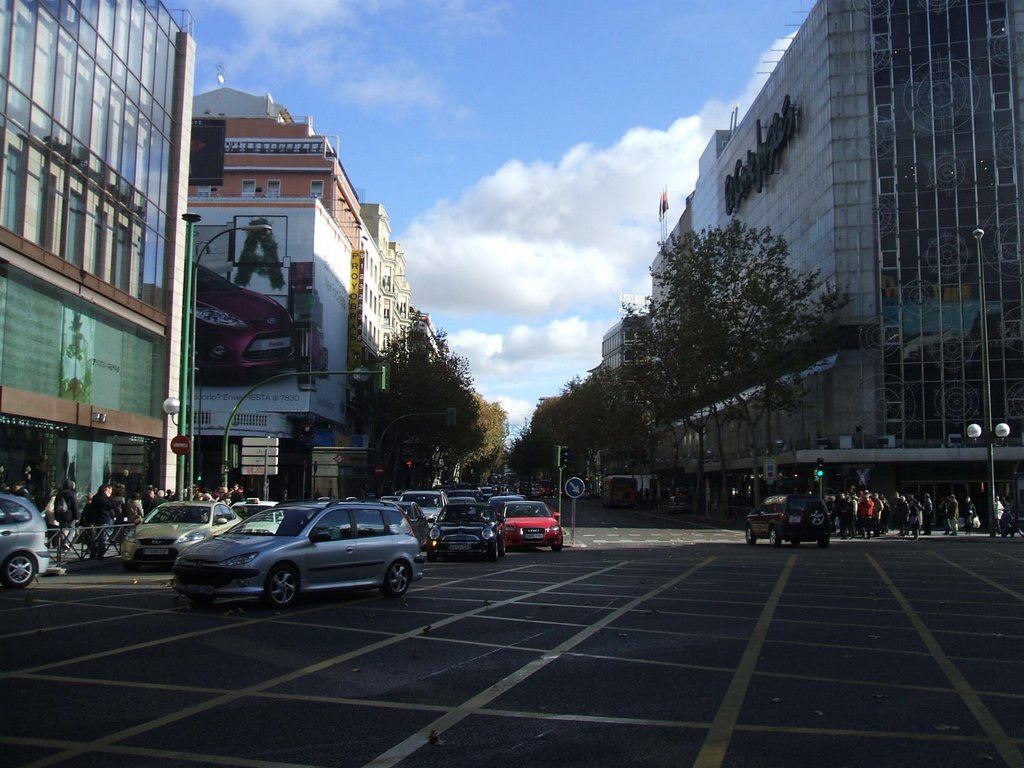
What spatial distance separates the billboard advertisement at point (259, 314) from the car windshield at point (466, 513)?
33.9 meters

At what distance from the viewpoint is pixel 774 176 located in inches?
2714

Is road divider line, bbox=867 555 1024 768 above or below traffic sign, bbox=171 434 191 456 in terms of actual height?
below

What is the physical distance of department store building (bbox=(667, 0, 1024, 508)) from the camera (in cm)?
5362

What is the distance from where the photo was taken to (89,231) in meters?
29.0

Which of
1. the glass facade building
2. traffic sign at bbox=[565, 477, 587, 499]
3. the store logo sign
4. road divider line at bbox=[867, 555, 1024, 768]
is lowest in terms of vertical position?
road divider line at bbox=[867, 555, 1024, 768]

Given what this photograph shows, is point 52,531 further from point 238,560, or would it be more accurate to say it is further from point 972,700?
point 972,700

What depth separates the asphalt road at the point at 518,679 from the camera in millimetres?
6328

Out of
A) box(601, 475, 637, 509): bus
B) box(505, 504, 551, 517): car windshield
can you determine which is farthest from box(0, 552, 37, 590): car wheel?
box(601, 475, 637, 509): bus

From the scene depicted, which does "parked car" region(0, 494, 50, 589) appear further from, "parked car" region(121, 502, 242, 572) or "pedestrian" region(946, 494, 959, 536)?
"pedestrian" region(946, 494, 959, 536)

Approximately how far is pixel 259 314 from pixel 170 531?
39.5m

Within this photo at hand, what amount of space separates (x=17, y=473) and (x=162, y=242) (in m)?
11.6

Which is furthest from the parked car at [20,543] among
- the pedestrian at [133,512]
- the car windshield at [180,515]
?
the pedestrian at [133,512]

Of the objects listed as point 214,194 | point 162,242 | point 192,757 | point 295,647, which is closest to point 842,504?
point 162,242

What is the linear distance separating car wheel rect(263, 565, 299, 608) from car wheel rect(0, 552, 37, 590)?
17.1 feet
